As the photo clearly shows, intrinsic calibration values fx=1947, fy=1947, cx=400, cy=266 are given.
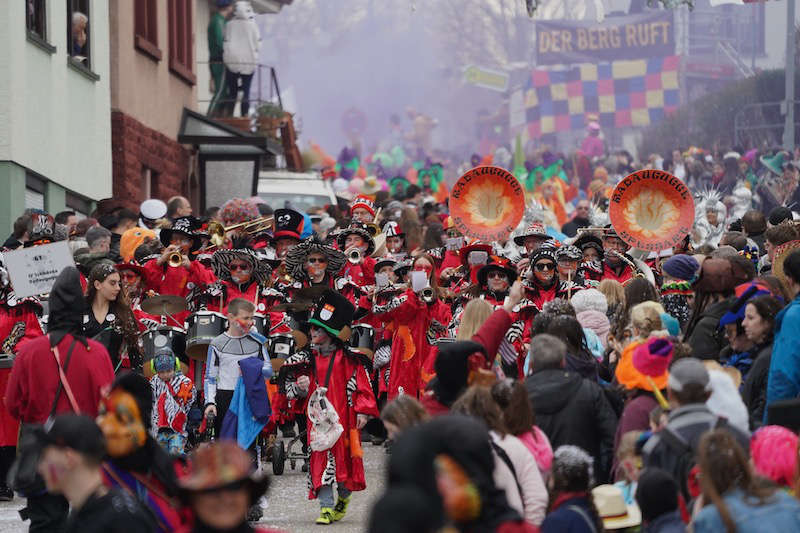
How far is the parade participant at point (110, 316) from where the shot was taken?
1335 centimetres

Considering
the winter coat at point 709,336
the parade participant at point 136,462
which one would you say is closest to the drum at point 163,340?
the winter coat at point 709,336

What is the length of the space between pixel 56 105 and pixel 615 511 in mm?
15953

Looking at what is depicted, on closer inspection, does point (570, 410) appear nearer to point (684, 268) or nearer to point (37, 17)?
point (684, 268)

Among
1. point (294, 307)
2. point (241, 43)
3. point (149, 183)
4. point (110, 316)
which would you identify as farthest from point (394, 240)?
point (241, 43)

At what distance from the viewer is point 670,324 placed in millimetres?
11594

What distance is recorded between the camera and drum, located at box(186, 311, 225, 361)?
14.5 m

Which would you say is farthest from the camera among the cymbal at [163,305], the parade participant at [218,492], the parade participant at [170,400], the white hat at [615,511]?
the cymbal at [163,305]

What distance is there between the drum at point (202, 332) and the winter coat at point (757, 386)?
5353 millimetres

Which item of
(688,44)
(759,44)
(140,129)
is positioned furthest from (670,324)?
(688,44)

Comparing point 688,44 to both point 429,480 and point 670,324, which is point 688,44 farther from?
point 429,480

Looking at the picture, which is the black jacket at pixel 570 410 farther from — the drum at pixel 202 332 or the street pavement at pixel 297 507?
the drum at pixel 202 332

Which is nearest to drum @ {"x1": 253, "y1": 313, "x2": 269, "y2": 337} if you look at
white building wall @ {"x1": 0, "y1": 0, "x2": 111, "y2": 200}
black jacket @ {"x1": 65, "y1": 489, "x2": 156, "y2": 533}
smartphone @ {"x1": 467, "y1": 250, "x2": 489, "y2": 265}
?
smartphone @ {"x1": 467, "y1": 250, "x2": 489, "y2": 265}

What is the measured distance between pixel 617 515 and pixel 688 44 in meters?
67.9

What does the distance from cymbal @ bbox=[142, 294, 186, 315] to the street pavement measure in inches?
60.4
